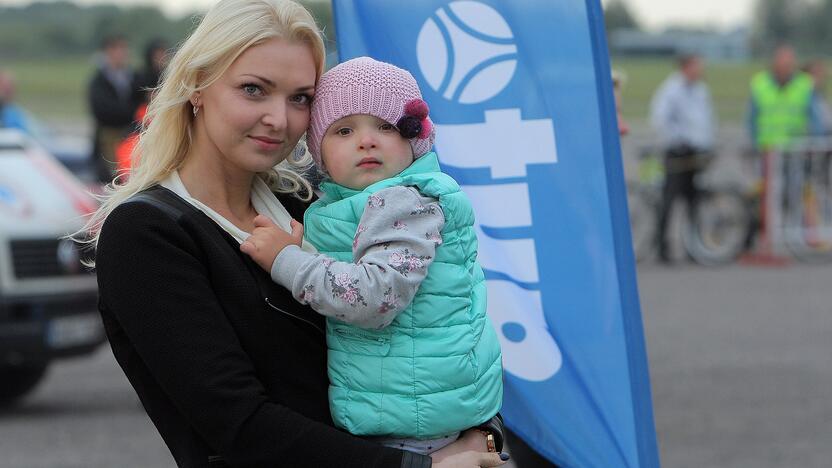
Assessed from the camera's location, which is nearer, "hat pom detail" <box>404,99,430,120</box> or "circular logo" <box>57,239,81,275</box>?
"hat pom detail" <box>404,99,430,120</box>

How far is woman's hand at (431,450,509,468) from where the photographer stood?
222 cm

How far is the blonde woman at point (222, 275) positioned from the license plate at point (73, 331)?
526cm

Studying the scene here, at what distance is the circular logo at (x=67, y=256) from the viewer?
748 cm

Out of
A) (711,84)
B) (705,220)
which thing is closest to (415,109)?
(705,220)

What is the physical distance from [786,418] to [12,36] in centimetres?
6384

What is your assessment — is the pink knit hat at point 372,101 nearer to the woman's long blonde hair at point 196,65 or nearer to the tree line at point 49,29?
the woman's long blonde hair at point 196,65

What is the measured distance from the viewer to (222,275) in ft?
7.17

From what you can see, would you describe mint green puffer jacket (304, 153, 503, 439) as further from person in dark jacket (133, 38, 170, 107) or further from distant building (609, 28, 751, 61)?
distant building (609, 28, 751, 61)

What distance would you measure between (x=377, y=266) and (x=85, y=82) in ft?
196

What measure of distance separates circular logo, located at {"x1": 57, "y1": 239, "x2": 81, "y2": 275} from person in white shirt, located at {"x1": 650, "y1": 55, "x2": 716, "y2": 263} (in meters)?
7.96

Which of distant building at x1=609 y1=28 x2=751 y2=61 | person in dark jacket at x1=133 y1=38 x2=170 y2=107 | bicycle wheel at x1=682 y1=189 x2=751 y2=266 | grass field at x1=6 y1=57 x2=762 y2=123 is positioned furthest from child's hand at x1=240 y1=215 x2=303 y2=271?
distant building at x1=609 y1=28 x2=751 y2=61

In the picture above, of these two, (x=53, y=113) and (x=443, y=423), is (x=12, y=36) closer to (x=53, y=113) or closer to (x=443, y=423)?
(x=53, y=113)

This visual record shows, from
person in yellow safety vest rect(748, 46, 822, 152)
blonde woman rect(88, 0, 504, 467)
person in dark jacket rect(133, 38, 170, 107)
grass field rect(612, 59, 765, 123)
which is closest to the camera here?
blonde woman rect(88, 0, 504, 467)

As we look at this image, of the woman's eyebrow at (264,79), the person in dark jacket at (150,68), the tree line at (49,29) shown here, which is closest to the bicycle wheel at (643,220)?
the person in dark jacket at (150,68)
